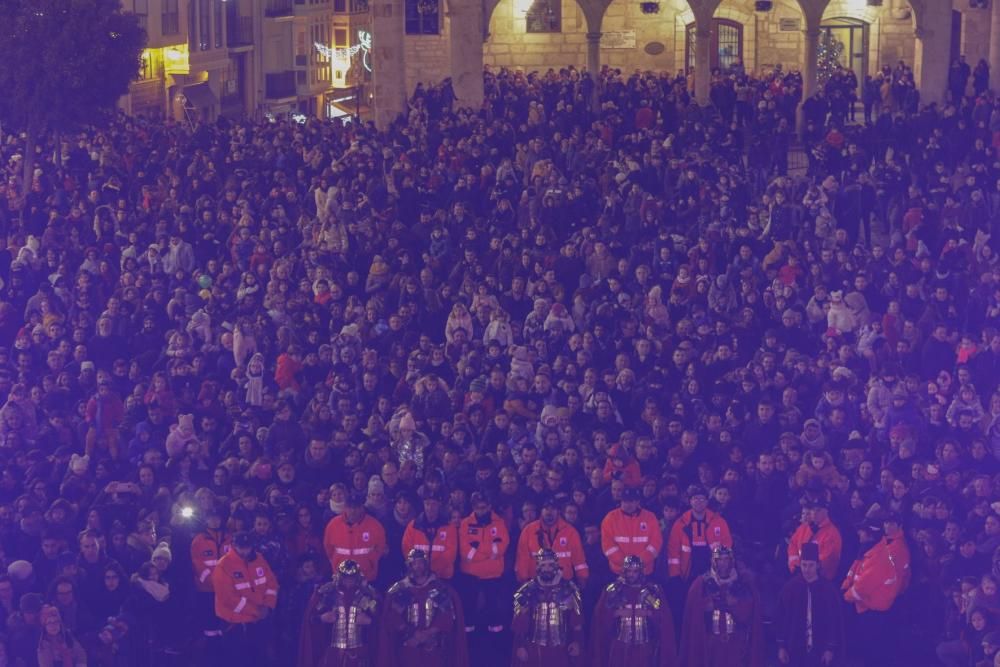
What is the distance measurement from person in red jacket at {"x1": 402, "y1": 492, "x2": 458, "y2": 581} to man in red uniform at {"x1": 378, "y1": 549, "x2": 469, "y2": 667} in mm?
569

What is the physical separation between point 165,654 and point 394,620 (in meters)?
1.79

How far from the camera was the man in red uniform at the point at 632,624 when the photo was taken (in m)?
12.7

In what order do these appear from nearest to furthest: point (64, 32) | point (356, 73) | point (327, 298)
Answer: point (327, 298) < point (64, 32) < point (356, 73)

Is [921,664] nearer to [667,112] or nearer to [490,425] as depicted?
[490,425]

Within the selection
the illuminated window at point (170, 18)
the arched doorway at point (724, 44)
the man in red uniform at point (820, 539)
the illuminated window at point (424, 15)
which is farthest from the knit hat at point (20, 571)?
the illuminated window at point (170, 18)

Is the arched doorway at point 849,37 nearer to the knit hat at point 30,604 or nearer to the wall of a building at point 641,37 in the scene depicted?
the wall of a building at point 641,37

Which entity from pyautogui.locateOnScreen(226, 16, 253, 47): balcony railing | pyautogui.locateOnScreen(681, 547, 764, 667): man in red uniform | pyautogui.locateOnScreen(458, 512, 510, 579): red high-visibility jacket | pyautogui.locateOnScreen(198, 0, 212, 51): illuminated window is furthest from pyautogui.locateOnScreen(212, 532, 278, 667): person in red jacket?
pyautogui.locateOnScreen(226, 16, 253, 47): balcony railing

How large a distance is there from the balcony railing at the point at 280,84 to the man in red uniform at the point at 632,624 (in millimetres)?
41810

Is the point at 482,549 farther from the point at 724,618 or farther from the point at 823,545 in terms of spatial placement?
the point at 823,545

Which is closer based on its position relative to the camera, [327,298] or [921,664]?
[921,664]

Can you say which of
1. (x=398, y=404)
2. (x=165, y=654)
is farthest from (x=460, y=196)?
(x=165, y=654)

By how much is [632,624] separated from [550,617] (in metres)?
0.54

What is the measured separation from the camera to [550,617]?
12.7m

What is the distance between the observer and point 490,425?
15.6m
